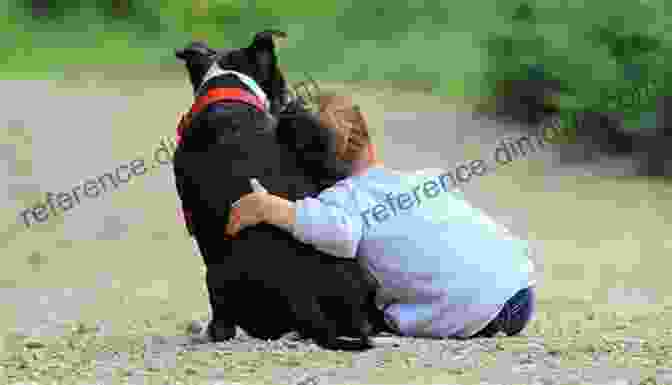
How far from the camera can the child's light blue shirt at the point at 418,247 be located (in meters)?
4.55

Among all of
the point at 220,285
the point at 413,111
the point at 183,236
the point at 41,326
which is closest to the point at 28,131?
the point at 183,236

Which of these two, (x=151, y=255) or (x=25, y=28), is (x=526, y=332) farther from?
(x=25, y=28)

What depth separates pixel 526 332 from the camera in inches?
223

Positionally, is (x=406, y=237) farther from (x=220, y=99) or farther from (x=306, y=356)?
(x=220, y=99)

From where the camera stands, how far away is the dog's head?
511 cm

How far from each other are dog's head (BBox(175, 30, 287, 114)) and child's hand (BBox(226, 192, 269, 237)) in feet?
2.10

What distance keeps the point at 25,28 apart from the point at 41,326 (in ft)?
43.9

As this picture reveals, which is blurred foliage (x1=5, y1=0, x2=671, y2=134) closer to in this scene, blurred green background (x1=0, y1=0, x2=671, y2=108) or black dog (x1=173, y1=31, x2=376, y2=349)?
blurred green background (x1=0, y1=0, x2=671, y2=108)

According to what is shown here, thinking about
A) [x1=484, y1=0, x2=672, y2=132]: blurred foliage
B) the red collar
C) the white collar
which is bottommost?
the red collar

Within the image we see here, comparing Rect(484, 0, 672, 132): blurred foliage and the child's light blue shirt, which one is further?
Rect(484, 0, 672, 132): blurred foliage

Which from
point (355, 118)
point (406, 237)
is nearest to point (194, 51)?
point (355, 118)

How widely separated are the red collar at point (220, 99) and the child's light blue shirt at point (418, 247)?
0.52 meters

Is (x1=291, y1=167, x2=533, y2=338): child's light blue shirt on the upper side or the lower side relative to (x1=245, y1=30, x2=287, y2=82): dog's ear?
lower

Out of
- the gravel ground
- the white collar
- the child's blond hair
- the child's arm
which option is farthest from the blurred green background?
the child's arm
